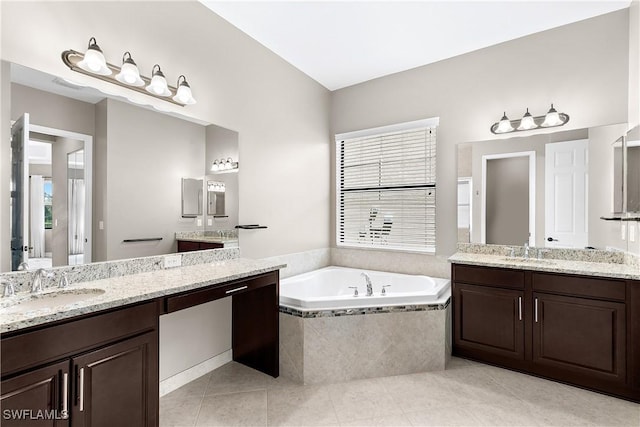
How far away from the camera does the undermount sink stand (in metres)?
1.39

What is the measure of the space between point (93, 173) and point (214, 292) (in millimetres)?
997

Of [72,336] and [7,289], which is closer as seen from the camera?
[72,336]

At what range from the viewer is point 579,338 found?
7.45 ft

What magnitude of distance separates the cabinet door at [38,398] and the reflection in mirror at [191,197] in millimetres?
1246

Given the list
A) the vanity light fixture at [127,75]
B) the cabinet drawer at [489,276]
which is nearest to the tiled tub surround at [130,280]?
the vanity light fixture at [127,75]

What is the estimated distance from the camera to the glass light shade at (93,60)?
1.75m

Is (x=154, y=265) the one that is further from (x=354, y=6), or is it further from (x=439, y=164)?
(x=439, y=164)

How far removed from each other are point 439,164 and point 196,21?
100 inches

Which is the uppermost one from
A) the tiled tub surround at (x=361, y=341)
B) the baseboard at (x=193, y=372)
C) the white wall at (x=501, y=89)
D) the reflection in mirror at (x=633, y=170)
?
the white wall at (x=501, y=89)

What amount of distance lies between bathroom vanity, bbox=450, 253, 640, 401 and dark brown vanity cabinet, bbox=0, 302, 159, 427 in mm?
2351

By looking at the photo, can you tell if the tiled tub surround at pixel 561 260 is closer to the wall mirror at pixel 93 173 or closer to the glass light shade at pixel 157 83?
the wall mirror at pixel 93 173

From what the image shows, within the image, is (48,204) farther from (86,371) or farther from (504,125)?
(504,125)

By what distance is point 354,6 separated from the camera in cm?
247

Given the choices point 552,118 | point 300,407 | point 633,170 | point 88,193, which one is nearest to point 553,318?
point 633,170
